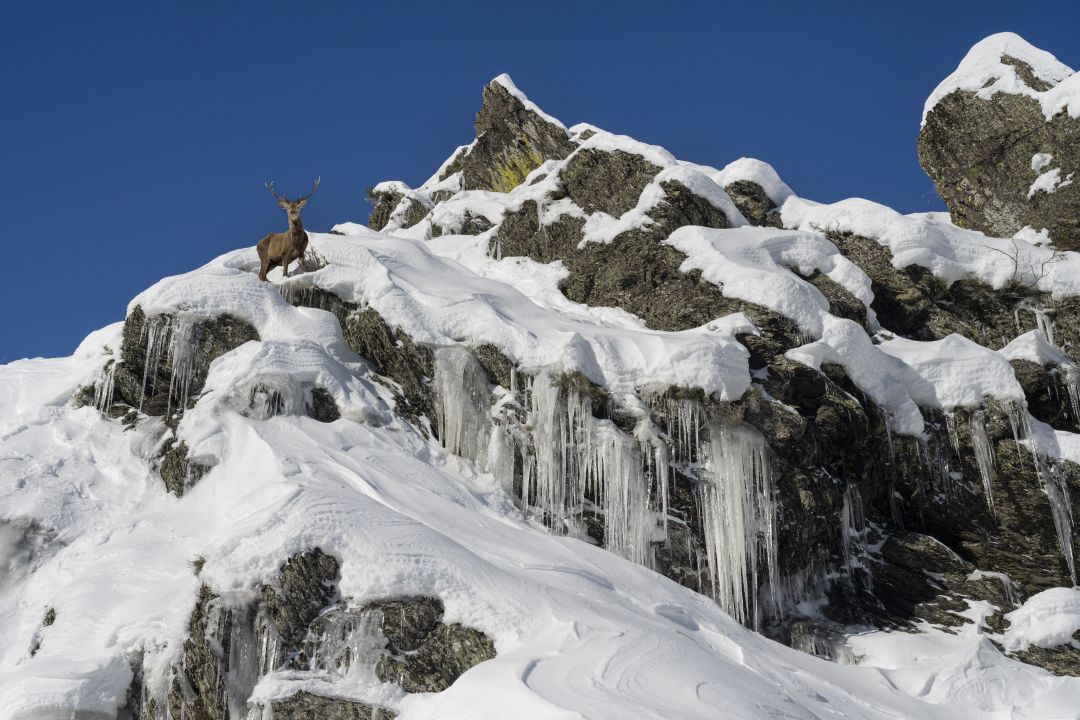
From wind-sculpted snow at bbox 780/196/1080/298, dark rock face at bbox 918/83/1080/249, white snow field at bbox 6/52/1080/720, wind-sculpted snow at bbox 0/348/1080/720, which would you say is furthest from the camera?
dark rock face at bbox 918/83/1080/249

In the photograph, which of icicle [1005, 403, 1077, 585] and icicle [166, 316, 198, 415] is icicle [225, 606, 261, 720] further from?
icicle [1005, 403, 1077, 585]

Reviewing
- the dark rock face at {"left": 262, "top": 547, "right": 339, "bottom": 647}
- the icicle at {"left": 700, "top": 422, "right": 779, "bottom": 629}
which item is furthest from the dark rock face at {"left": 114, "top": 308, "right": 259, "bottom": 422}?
the icicle at {"left": 700, "top": 422, "right": 779, "bottom": 629}

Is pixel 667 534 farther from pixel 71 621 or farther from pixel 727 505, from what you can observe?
pixel 71 621

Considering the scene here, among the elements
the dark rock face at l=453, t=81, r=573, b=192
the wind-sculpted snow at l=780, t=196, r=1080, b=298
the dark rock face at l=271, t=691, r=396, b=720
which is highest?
the dark rock face at l=453, t=81, r=573, b=192

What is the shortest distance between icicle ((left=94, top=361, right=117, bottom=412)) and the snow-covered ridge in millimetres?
20090

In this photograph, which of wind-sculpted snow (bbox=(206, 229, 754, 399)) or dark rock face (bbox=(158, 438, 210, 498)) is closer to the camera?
dark rock face (bbox=(158, 438, 210, 498))

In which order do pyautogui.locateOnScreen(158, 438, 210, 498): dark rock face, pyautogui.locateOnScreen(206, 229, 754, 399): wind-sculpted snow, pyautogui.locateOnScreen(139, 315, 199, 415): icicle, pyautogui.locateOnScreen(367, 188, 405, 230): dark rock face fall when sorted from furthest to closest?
1. pyautogui.locateOnScreen(367, 188, 405, 230): dark rock face
2. pyautogui.locateOnScreen(139, 315, 199, 415): icicle
3. pyautogui.locateOnScreen(206, 229, 754, 399): wind-sculpted snow
4. pyautogui.locateOnScreen(158, 438, 210, 498): dark rock face

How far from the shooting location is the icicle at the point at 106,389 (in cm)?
1433

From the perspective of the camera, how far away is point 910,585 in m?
13.9

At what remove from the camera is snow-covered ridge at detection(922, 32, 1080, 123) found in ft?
73.8

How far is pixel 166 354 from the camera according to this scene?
46.7 feet

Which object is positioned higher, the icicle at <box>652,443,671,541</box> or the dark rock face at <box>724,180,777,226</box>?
the dark rock face at <box>724,180,777,226</box>

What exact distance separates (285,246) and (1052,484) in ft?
41.3

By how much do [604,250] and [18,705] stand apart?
12.7 m
